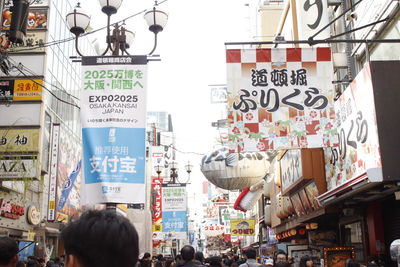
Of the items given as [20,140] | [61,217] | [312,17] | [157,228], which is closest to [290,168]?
[312,17]

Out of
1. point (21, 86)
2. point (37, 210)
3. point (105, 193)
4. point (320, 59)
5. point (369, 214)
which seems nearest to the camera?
point (105, 193)

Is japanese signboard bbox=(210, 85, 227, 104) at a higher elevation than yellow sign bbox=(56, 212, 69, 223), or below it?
higher

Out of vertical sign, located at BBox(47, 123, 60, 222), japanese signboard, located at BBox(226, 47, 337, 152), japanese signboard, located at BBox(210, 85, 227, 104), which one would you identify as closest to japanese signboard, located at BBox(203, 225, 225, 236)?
japanese signboard, located at BBox(210, 85, 227, 104)

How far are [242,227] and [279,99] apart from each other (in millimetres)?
25344

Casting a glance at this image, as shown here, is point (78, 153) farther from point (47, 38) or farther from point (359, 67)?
point (359, 67)

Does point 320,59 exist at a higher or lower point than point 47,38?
lower

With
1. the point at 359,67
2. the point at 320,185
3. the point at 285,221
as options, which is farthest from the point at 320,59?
the point at 285,221

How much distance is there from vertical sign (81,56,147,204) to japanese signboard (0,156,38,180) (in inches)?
414

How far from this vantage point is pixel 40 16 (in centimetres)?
2559

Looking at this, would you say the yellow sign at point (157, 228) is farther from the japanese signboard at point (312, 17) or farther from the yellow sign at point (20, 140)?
the japanese signboard at point (312, 17)

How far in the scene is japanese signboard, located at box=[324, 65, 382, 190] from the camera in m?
8.63

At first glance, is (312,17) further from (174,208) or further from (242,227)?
(242,227)

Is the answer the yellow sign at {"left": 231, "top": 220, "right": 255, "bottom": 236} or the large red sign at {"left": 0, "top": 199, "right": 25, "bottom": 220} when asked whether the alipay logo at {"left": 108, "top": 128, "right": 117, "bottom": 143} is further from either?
the yellow sign at {"left": 231, "top": 220, "right": 255, "bottom": 236}

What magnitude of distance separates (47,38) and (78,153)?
12.2 m
